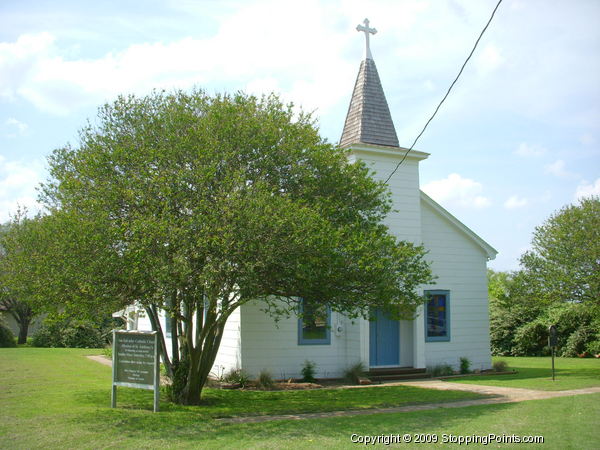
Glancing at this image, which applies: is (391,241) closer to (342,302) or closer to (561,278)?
(342,302)

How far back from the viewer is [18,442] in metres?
8.80

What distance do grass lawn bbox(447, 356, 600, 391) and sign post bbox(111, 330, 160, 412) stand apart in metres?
10.0

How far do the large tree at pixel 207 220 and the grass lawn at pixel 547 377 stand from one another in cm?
547

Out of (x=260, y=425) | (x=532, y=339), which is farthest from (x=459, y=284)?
(x=260, y=425)

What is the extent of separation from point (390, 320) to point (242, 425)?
375 inches

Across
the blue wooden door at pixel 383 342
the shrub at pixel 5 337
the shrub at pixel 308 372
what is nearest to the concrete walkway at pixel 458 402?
the blue wooden door at pixel 383 342

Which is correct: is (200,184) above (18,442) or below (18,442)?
above

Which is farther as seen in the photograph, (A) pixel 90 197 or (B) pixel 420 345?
(B) pixel 420 345

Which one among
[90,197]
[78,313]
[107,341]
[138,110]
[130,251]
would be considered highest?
[138,110]

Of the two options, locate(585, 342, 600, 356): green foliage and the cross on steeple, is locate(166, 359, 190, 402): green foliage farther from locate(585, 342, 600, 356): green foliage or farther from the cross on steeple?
locate(585, 342, 600, 356): green foliage

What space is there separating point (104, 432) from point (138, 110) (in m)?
6.92

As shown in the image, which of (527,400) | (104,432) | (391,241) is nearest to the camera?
(104,432)

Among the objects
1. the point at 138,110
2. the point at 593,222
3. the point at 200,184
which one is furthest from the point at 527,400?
the point at 138,110

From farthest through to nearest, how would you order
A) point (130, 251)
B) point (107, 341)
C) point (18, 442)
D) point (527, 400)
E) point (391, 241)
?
point (107, 341) → point (527, 400) → point (391, 241) → point (130, 251) → point (18, 442)
